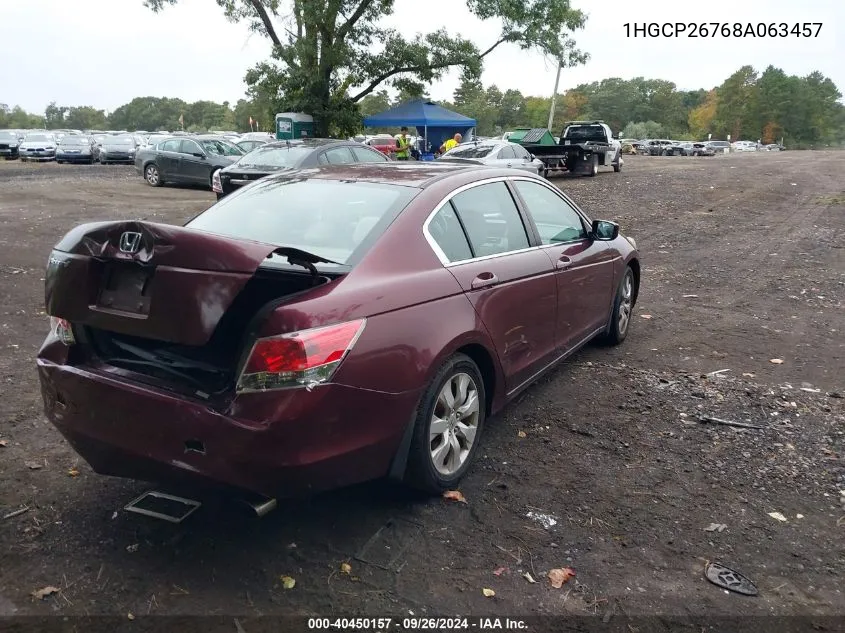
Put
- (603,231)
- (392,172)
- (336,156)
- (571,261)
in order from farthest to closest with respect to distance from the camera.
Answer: (336,156) < (603,231) < (571,261) < (392,172)

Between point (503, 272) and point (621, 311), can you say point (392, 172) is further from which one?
point (621, 311)

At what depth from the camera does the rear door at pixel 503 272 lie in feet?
12.4

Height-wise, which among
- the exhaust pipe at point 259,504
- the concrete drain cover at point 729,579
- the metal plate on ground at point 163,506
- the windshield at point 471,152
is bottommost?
the concrete drain cover at point 729,579

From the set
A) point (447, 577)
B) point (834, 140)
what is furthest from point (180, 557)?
point (834, 140)

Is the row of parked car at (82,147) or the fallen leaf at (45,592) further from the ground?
the row of parked car at (82,147)

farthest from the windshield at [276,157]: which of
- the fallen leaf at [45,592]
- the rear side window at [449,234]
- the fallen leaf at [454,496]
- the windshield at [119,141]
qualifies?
the windshield at [119,141]

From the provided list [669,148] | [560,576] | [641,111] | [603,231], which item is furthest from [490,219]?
[641,111]

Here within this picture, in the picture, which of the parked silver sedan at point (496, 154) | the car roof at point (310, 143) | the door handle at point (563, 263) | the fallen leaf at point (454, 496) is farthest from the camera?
the parked silver sedan at point (496, 154)

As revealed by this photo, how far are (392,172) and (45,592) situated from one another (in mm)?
2762

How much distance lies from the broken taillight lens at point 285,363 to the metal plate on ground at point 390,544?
88cm

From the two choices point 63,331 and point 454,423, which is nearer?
point 63,331

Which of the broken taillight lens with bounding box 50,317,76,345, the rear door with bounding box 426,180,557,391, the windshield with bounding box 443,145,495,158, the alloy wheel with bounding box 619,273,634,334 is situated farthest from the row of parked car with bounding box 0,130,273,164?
the broken taillight lens with bounding box 50,317,76,345

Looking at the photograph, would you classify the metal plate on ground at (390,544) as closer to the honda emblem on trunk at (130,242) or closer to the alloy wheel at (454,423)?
the alloy wheel at (454,423)

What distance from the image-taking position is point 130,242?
277 cm
